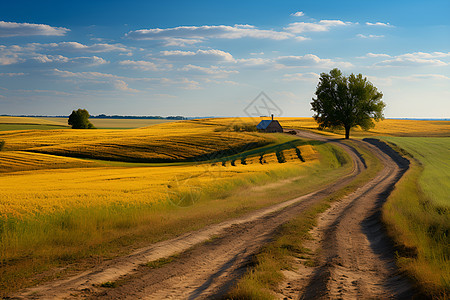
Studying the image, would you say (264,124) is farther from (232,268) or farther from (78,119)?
(232,268)

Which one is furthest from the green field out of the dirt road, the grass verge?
the grass verge

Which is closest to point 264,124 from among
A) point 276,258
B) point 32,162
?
point 32,162

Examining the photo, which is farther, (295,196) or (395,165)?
(395,165)

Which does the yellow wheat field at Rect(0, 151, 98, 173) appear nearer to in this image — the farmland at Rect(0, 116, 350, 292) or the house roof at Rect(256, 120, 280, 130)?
the farmland at Rect(0, 116, 350, 292)

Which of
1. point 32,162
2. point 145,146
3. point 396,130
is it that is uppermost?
point 396,130

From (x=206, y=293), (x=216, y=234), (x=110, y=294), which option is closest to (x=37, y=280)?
(x=110, y=294)

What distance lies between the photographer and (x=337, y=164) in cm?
4678

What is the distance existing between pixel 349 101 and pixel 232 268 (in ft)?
221

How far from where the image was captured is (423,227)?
44.7 feet

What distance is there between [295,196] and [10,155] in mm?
39974

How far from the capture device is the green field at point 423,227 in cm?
813

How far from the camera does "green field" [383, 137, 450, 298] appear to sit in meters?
8.13

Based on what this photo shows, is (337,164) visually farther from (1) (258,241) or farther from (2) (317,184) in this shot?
(1) (258,241)

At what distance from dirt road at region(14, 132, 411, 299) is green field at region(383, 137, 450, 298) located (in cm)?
54
